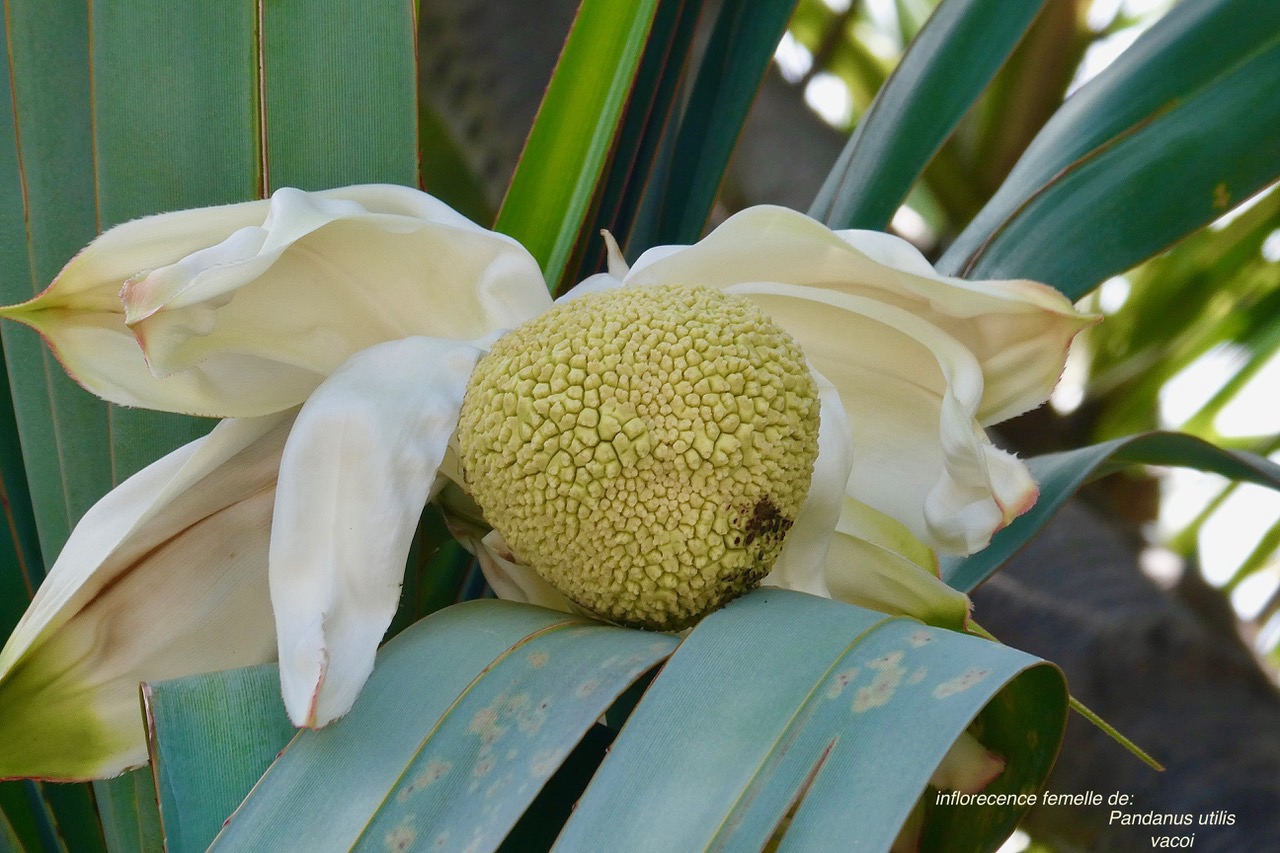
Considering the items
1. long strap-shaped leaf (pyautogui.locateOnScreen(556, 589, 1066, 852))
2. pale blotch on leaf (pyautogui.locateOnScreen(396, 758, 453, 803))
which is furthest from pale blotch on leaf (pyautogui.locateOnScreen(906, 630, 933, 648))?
pale blotch on leaf (pyautogui.locateOnScreen(396, 758, 453, 803))

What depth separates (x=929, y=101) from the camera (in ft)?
1.52

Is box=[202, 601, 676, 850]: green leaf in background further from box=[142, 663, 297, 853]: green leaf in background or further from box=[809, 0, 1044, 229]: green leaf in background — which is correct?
box=[809, 0, 1044, 229]: green leaf in background

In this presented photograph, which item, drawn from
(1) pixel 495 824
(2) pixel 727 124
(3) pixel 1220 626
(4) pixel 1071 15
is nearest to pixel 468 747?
(1) pixel 495 824

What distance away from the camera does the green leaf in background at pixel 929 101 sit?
1.47ft

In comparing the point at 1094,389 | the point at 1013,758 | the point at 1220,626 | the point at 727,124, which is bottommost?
the point at 1220,626

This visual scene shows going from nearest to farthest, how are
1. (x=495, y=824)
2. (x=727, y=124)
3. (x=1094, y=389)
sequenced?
(x=495, y=824) < (x=727, y=124) < (x=1094, y=389)

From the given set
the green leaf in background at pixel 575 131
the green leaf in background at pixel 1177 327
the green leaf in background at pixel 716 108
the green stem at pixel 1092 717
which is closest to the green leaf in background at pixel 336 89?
the green leaf in background at pixel 575 131

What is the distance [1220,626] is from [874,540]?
71cm

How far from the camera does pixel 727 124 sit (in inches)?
20.7

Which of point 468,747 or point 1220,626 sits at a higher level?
point 468,747

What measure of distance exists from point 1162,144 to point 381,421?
0.36 metres

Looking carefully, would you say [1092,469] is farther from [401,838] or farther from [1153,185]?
[401,838]

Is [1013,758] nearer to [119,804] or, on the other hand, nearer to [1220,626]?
[119,804]

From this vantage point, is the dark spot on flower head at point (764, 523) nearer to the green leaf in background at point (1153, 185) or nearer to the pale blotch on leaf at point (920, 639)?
the pale blotch on leaf at point (920, 639)
